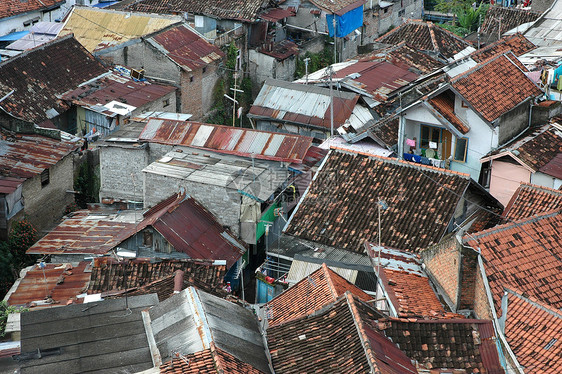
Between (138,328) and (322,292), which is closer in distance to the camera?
(138,328)

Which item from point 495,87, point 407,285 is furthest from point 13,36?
point 407,285

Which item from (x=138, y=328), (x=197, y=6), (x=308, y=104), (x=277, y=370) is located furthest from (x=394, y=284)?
(x=197, y=6)

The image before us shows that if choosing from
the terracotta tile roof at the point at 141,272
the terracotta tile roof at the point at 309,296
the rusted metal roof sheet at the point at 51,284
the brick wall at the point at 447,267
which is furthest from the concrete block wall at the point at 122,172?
the brick wall at the point at 447,267

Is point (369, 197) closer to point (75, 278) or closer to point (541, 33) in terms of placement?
point (75, 278)

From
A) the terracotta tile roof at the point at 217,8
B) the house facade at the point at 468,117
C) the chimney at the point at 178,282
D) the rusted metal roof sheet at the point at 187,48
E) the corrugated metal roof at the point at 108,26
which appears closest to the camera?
the chimney at the point at 178,282

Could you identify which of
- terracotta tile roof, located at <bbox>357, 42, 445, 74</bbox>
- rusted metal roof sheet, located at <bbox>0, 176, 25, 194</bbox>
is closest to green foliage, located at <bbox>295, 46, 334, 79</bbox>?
terracotta tile roof, located at <bbox>357, 42, 445, 74</bbox>

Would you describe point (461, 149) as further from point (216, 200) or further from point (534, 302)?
point (534, 302)

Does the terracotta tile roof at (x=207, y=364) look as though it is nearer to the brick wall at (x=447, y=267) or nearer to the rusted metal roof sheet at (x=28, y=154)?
the brick wall at (x=447, y=267)
